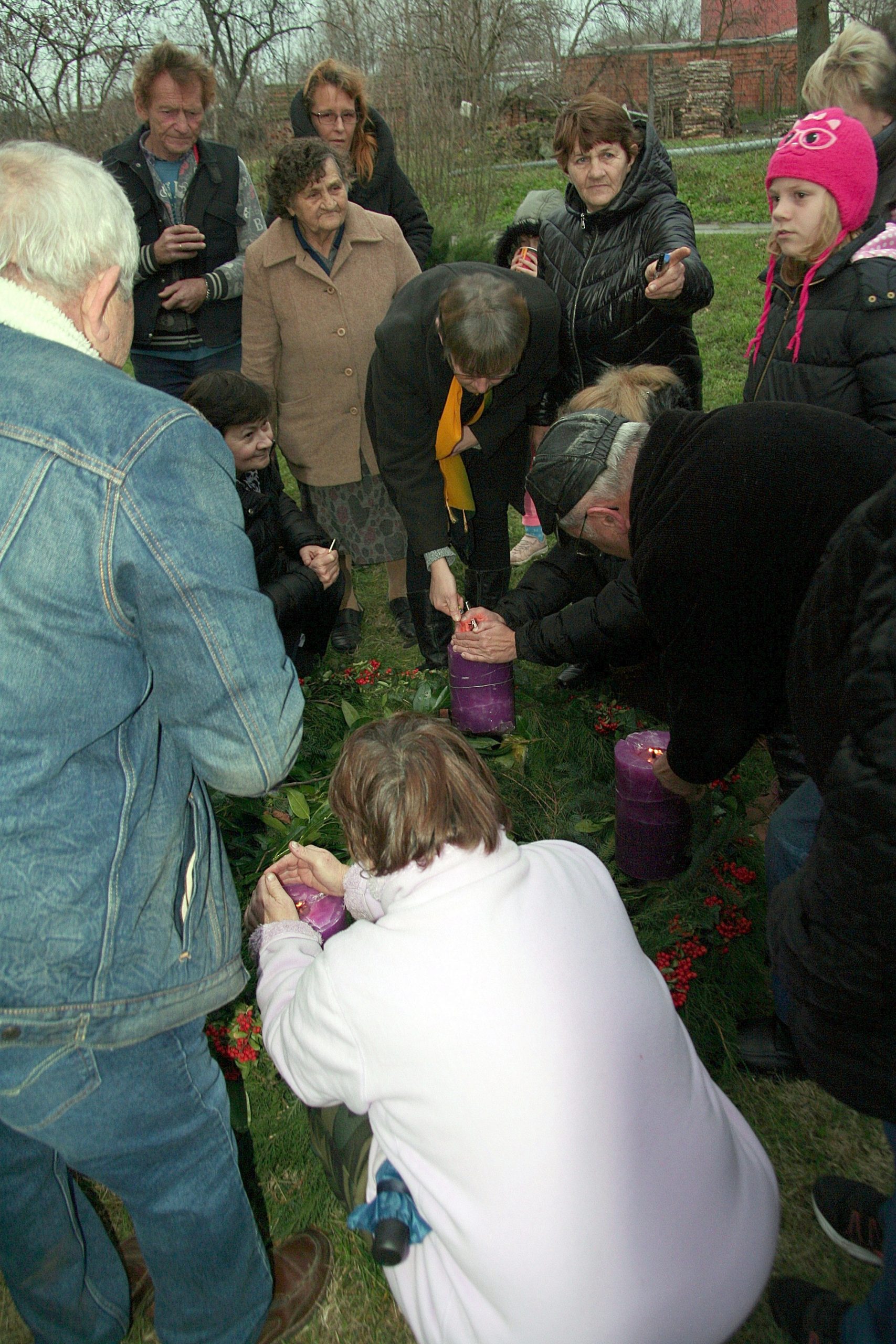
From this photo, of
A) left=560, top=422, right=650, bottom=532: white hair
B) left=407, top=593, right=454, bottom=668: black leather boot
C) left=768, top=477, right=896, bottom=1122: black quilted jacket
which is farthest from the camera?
left=407, top=593, right=454, bottom=668: black leather boot

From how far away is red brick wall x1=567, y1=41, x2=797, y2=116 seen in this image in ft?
75.0

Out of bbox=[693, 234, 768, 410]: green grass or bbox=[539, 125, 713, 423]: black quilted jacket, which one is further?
bbox=[693, 234, 768, 410]: green grass

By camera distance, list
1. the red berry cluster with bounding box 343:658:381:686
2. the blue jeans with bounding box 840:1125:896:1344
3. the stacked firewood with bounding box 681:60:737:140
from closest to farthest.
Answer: the blue jeans with bounding box 840:1125:896:1344 → the red berry cluster with bounding box 343:658:381:686 → the stacked firewood with bounding box 681:60:737:140

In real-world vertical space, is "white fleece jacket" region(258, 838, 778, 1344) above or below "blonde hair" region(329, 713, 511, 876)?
below

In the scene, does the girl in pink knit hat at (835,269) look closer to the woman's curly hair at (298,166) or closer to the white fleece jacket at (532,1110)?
the woman's curly hair at (298,166)

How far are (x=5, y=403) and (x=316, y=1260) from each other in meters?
1.78

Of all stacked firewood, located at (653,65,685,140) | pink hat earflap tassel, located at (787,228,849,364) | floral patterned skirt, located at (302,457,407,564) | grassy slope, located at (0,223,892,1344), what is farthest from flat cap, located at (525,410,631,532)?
stacked firewood, located at (653,65,685,140)

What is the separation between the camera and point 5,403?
46.8 inches

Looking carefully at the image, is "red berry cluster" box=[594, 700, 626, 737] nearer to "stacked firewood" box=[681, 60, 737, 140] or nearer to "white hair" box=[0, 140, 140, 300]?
"white hair" box=[0, 140, 140, 300]

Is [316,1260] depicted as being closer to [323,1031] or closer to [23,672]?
[323,1031]

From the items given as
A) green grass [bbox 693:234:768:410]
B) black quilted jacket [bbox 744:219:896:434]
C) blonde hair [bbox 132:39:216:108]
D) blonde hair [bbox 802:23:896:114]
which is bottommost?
green grass [bbox 693:234:768:410]

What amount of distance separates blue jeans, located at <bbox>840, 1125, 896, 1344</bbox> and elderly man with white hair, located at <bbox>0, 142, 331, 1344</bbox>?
1.01m

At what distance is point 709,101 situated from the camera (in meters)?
22.2

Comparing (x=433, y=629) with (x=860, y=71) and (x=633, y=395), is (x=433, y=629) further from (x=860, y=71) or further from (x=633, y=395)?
(x=860, y=71)
